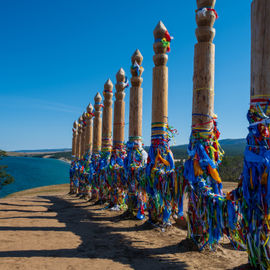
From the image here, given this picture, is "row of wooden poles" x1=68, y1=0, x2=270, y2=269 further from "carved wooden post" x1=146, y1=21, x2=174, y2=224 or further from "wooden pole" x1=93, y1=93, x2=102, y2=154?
"wooden pole" x1=93, y1=93, x2=102, y2=154

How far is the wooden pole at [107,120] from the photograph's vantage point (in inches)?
331

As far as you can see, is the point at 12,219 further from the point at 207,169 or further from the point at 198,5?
the point at 198,5

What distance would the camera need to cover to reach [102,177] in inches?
316

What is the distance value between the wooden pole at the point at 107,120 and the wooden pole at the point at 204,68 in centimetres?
457

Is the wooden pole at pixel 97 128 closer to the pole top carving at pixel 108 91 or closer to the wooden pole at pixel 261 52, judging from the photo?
the pole top carving at pixel 108 91

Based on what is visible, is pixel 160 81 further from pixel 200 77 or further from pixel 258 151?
pixel 258 151

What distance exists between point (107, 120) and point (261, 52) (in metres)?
6.04

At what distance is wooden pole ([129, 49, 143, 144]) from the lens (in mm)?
6413

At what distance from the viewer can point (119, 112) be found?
25.1 feet

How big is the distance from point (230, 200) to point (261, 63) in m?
1.59

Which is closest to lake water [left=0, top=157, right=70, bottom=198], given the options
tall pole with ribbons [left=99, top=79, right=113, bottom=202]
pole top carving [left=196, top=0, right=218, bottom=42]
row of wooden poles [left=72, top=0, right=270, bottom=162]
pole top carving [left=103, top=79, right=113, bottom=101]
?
tall pole with ribbons [left=99, top=79, right=113, bottom=202]

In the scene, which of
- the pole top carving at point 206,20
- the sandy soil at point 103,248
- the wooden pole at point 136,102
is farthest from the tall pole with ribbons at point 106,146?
the pole top carving at point 206,20

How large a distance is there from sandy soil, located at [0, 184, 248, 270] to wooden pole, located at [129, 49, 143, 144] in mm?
1965

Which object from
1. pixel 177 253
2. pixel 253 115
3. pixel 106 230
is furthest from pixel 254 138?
pixel 106 230
